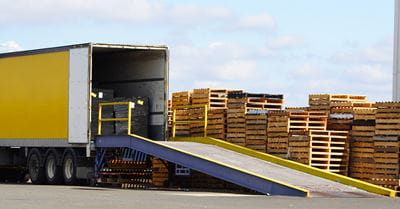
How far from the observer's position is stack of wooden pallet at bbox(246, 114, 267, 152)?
31312 mm

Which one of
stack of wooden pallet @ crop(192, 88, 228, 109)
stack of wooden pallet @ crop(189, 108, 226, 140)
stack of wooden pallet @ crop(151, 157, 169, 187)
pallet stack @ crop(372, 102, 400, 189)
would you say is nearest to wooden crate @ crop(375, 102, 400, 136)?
pallet stack @ crop(372, 102, 400, 189)

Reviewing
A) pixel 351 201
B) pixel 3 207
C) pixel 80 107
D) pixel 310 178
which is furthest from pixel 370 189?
pixel 3 207

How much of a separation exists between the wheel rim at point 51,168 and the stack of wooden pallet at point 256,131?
18.9 ft

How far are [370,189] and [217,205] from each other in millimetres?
6752

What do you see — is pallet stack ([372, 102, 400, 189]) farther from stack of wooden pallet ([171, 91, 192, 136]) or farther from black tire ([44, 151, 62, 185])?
black tire ([44, 151, 62, 185])

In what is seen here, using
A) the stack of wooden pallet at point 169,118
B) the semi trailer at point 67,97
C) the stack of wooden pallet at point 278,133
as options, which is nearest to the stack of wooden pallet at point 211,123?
the stack of wooden pallet at point 169,118

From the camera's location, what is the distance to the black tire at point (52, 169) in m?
31.8

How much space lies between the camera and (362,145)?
30.1 m

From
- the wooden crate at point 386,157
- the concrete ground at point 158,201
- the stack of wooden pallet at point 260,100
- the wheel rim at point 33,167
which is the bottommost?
the concrete ground at point 158,201

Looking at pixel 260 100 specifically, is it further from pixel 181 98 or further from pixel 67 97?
pixel 67 97

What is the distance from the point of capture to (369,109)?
30.8 metres

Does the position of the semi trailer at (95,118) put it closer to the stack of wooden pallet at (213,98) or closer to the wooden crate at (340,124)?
the stack of wooden pallet at (213,98)

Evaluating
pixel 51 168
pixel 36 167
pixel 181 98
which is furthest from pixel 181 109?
pixel 36 167

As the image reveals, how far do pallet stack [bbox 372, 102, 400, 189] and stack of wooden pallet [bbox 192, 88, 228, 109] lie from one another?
5.77 m
